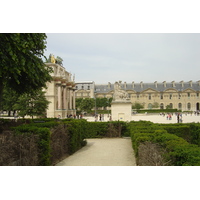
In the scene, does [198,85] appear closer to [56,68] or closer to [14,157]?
[56,68]

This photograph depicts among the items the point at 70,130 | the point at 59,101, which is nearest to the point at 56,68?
the point at 59,101

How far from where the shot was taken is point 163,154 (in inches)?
205

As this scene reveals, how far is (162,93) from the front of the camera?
307 ft

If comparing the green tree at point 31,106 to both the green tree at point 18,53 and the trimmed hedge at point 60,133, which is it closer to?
the trimmed hedge at point 60,133

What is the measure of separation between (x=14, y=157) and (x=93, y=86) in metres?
91.5

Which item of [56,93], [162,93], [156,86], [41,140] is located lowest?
[41,140]

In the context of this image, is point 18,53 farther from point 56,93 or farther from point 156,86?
point 156,86

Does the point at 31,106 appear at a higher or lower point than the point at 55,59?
lower

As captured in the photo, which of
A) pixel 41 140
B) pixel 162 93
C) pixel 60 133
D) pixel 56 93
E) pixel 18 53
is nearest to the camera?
pixel 41 140

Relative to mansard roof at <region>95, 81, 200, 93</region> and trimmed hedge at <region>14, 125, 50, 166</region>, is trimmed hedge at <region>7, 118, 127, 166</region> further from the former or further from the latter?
mansard roof at <region>95, 81, 200, 93</region>

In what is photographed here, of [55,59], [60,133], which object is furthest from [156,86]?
[60,133]

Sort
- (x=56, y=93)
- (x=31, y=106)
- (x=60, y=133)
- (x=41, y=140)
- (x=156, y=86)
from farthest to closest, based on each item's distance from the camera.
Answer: (x=156, y=86) < (x=56, y=93) < (x=31, y=106) < (x=60, y=133) < (x=41, y=140)

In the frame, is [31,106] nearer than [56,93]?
Yes

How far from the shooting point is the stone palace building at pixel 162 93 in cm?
9212
